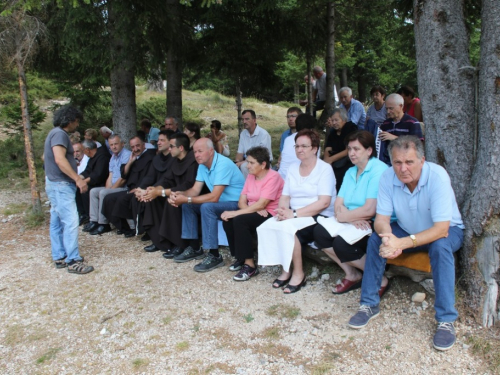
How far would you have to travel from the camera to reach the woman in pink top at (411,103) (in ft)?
20.4

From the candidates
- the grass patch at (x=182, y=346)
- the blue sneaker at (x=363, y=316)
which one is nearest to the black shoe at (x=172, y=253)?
the grass patch at (x=182, y=346)

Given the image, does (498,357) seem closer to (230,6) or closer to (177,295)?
(177,295)

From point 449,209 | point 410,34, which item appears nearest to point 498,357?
point 449,209

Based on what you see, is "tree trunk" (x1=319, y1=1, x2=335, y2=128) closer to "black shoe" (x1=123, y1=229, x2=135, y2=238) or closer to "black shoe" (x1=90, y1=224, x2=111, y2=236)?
"black shoe" (x1=123, y1=229, x2=135, y2=238)

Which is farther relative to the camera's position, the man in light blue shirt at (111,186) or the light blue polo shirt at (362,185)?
the man in light blue shirt at (111,186)

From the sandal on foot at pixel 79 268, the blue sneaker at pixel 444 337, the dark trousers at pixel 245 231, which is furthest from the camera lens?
the sandal on foot at pixel 79 268

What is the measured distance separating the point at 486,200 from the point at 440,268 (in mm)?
788

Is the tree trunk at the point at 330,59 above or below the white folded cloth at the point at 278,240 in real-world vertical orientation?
above

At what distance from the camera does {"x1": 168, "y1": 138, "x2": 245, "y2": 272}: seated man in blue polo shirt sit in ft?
17.0

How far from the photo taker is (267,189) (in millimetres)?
4949

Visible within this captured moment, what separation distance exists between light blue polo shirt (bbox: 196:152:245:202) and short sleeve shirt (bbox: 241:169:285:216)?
363 millimetres

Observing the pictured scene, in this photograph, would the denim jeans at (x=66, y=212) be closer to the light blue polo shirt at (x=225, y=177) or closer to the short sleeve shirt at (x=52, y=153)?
the short sleeve shirt at (x=52, y=153)

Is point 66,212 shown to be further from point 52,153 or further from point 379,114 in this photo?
point 379,114

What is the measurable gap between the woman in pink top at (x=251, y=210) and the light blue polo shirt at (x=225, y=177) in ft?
1.16
